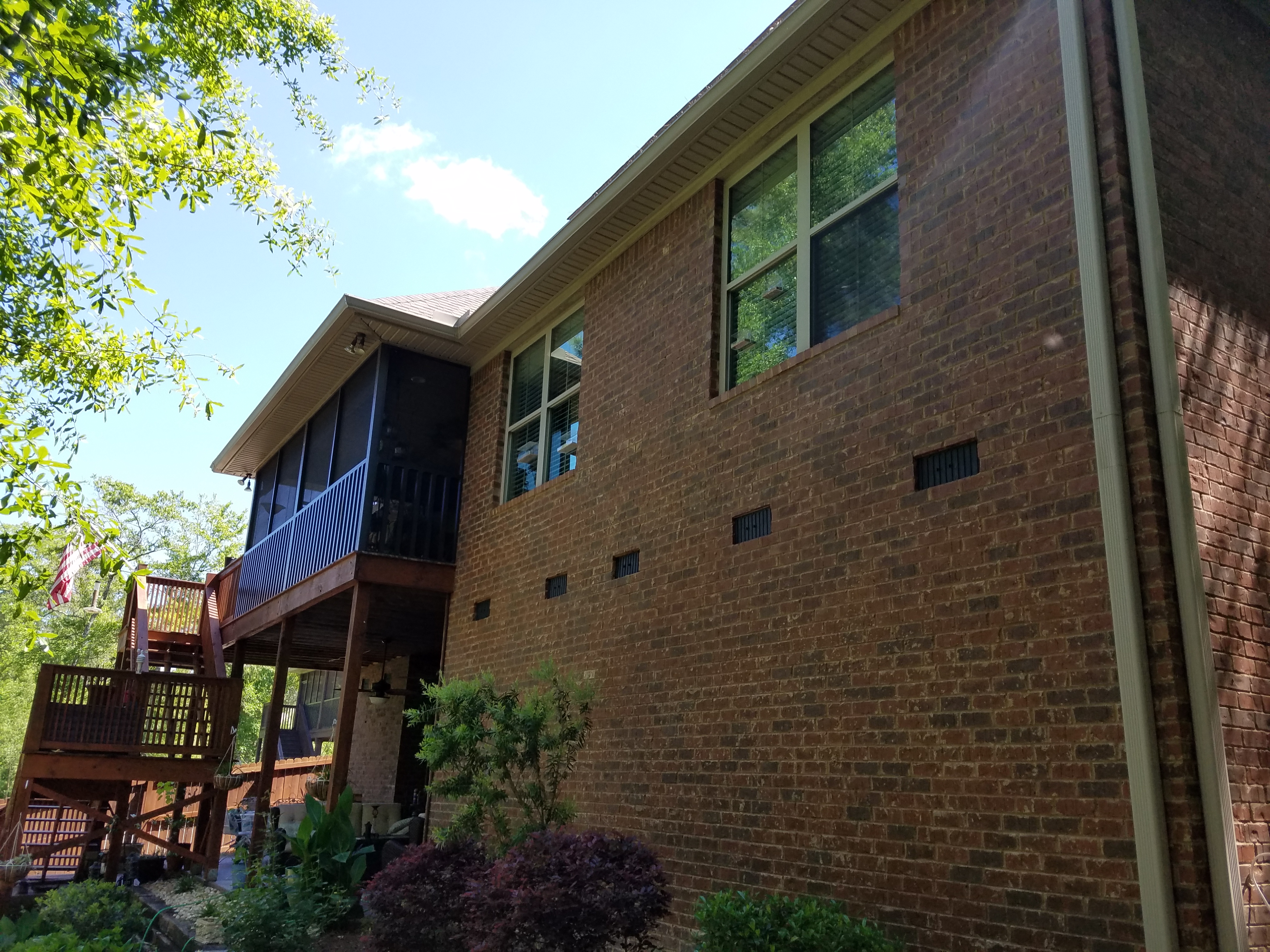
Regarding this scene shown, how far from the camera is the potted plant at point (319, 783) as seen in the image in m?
14.2

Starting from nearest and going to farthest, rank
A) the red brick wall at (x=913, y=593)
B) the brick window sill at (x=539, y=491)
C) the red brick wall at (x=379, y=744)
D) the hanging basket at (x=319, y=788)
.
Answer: the red brick wall at (x=913, y=593)
the brick window sill at (x=539, y=491)
the hanging basket at (x=319, y=788)
the red brick wall at (x=379, y=744)

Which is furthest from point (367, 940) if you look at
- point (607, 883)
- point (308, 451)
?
point (308, 451)

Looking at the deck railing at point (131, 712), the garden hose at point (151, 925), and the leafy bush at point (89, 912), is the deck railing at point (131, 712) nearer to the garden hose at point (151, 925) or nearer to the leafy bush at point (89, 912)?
the leafy bush at point (89, 912)

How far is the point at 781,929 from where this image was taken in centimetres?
495

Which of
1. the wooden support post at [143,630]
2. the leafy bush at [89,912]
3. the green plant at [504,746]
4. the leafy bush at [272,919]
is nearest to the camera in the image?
the leafy bush at [272,919]

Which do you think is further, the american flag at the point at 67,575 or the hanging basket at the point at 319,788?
the hanging basket at the point at 319,788

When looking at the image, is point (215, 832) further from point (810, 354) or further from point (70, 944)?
point (810, 354)

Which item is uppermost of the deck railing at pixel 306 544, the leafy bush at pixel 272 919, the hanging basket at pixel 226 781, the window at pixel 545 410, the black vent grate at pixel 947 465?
the window at pixel 545 410

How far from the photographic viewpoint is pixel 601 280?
398 inches

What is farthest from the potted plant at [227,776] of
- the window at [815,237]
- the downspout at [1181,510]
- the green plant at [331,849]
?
the downspout at [1181,510]

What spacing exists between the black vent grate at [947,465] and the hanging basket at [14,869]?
9.68 metres

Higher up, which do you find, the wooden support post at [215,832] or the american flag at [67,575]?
the american flag at [67,575]

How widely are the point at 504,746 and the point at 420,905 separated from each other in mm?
1331

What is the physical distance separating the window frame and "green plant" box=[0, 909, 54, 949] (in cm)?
570
